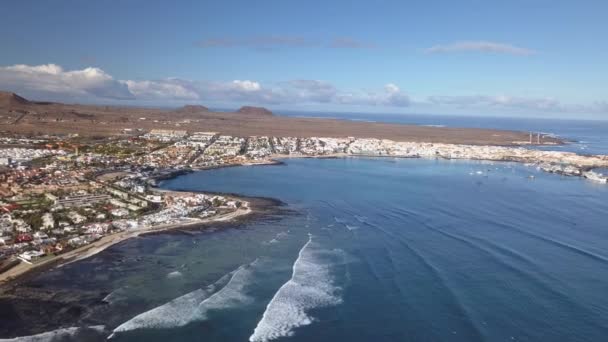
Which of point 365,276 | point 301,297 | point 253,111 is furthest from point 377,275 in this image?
point 253,111

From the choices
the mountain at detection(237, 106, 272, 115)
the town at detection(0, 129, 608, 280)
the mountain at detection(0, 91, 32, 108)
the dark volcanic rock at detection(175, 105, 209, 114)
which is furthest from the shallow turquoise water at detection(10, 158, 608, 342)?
the mountain at detection(237, 106, 272, 115)

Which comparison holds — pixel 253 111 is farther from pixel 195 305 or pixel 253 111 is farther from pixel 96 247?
pixel 195 305

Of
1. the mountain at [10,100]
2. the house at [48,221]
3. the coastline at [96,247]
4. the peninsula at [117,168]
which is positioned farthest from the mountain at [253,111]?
the house at [48,221]

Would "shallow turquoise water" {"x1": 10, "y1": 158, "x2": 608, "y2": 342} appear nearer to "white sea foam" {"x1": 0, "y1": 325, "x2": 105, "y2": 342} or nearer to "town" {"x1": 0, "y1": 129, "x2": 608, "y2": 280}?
"white sea foam" {"x1": 0, "y1": 325, "x2": 105, "y2": 342}

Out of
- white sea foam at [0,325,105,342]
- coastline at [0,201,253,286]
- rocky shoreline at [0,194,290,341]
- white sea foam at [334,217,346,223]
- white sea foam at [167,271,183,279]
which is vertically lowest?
white sea foam at [0,325,105,342]

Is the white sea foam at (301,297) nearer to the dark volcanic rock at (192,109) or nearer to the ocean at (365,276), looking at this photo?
the ocean at (365,276)

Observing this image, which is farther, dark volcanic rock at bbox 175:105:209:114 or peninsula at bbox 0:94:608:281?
dark volcanic rock at bbox 175:105:209:114

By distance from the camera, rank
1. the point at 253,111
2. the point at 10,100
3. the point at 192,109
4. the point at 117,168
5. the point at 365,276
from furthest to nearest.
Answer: the point at 253,111
the point at 192,109
the point at 10,100
the point at 117,168
the point at 365,276
